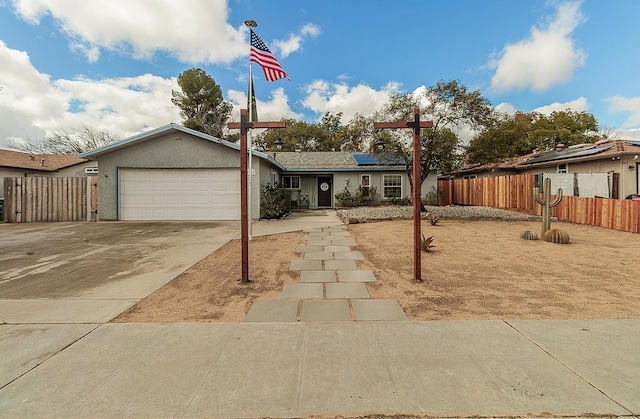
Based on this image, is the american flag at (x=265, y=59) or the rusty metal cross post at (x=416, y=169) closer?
the rusty metal cross post at (x=416, y=169)

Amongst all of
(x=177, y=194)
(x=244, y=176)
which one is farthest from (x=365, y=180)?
(x=244, y=176)

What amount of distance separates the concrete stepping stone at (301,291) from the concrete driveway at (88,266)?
2025 mm

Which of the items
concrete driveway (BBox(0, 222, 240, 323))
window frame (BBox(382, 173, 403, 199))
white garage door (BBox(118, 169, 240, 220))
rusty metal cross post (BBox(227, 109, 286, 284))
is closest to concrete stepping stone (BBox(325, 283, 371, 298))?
rusty metal cross post (BBox(227, 109, 286, 284))

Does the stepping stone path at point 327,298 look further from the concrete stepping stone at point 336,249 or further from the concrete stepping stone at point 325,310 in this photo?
the concrete stepping stone at point 336,249

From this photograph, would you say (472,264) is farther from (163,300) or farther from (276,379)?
(163,300)

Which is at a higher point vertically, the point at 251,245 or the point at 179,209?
Answer: the point at 179,209

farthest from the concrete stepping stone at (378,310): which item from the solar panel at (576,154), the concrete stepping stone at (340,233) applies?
the solar panel at (576,154)

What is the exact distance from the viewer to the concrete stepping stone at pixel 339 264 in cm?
543

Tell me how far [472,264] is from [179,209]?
11.6m

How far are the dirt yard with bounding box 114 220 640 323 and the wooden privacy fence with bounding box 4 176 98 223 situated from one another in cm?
926

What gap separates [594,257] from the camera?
19.5ft

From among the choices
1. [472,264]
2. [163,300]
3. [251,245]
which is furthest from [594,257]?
[163,300]

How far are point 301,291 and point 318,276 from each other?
736 mm

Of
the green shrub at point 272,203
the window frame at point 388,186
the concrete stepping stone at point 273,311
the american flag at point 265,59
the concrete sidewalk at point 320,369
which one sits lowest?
the concrete sidewalk at point 320,369
